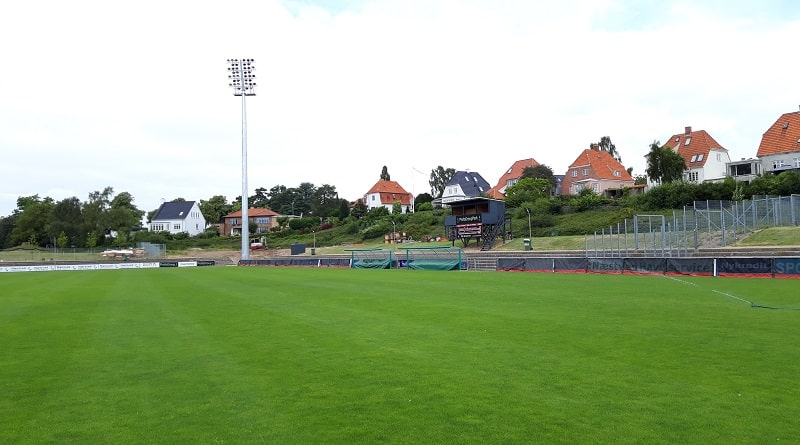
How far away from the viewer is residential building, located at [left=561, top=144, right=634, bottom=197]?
86250 mm

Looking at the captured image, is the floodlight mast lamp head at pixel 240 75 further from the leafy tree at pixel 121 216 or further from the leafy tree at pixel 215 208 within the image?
the leafy tree at pixel 215 208

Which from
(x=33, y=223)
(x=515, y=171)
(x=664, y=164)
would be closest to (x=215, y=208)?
(x=33, y=223)

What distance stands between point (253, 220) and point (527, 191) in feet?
212

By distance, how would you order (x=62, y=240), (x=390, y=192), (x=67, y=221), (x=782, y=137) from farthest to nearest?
(x=390, y=192)
(x=67, y=221)
(x=62, y=240)
(x=782, y=137)

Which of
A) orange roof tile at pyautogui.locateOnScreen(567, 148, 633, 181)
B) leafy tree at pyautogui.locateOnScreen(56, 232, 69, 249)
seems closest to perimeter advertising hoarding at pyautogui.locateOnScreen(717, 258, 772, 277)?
orange roof tile at pyautogui.locateOnScreen(567, 148, 633, 181)

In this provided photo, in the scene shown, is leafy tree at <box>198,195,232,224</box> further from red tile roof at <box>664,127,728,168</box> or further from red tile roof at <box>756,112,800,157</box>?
red tile roof at <box>756,112,800,157</box>

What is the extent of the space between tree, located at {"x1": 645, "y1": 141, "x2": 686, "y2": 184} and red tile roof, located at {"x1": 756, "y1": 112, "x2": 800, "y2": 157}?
1151cm

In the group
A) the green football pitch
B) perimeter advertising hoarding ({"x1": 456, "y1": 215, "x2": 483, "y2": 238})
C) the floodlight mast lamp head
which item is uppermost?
the floodlight mast lamp head

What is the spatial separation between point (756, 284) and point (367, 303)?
14353mm

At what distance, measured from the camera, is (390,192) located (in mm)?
122875

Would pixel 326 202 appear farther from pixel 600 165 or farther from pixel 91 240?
pixel 600 165

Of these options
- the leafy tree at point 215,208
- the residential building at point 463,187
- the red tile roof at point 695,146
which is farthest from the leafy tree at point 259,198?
the red tile roof at point 695,146

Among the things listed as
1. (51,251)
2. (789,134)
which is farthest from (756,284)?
(51,251)

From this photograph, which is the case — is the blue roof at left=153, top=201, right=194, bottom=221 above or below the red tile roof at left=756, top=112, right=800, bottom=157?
below
